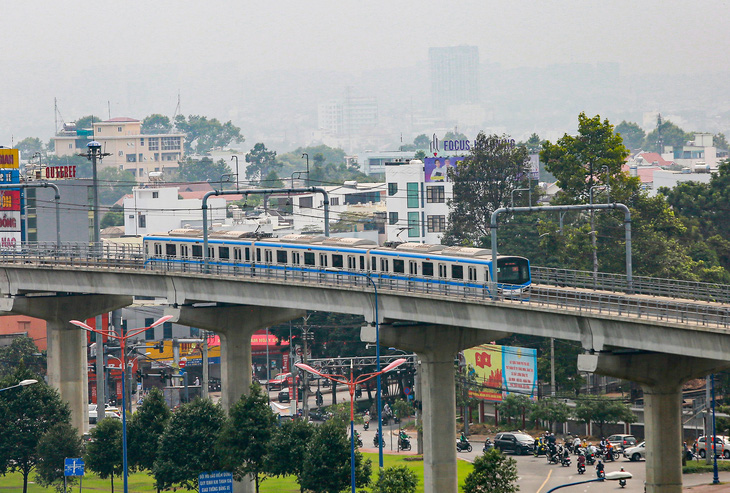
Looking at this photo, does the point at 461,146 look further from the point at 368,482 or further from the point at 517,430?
the point at 368,482

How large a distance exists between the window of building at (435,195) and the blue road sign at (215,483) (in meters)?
97.4

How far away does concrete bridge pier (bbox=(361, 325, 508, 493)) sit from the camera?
70125 millimetres

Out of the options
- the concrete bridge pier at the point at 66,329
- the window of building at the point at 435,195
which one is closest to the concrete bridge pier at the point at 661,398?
the concrete bridge pier at the point at 66,329

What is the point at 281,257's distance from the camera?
8056 cm

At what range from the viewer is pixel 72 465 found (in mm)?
70438

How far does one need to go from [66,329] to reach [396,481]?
125 ft

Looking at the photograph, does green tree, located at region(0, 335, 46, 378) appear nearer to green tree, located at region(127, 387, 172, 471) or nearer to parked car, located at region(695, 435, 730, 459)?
green tree, located at region(127, 387, 172, 471)

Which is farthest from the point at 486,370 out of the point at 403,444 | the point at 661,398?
the point at 661,398

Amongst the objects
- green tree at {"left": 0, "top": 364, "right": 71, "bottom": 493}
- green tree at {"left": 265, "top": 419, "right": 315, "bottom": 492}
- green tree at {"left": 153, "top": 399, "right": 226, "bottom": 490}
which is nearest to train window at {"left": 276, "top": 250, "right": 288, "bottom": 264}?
green tree at {"left": 153, "top": 399, "right": 226, "bottom": 490}

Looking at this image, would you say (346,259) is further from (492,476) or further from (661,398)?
(661,398)

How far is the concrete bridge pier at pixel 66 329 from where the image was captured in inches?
3580

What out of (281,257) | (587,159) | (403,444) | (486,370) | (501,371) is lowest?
(403,444)

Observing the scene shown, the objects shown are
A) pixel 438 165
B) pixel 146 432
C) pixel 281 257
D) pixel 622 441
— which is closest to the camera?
pixel 146 432

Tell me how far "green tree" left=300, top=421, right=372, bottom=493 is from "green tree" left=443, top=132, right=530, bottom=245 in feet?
215
